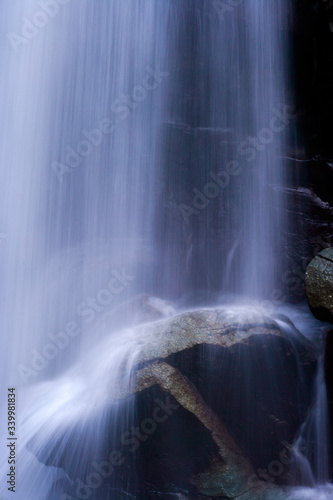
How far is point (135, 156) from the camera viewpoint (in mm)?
9008

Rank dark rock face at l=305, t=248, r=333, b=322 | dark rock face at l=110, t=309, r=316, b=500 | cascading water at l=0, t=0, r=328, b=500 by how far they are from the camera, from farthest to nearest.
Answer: cascading water at l=0, t=0, r=328, b=500
dark rock face at l=305, t=248, r=333, b=322
dark rock face at l=110, t=309, r=316, b=500

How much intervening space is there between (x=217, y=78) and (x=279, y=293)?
574 cm

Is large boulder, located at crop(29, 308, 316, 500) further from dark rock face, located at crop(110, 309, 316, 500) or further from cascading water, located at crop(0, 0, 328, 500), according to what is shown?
cascading water, located at crop(0, 0, 328, 500)

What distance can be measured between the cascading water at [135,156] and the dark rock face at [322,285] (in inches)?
94.0

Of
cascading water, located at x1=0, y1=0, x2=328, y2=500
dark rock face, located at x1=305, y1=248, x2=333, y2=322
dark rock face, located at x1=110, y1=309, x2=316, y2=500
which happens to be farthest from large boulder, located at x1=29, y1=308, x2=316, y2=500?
cascading water, located at x1=0, y1=0, x2=328, y2=500

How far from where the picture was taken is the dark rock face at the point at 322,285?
5066 mm

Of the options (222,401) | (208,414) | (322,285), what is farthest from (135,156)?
(208,414)

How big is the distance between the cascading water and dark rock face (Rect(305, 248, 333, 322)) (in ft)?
7.83

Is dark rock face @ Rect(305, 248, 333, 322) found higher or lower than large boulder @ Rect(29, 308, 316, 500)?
higher

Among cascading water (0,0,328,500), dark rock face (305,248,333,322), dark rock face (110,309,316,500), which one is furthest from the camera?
cascading water (0,0,328,500)

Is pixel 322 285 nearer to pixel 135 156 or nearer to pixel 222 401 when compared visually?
pixel 222 401

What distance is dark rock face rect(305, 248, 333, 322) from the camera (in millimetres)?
5066

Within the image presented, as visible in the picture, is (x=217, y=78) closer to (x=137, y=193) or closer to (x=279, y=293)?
(x=137, y=193)

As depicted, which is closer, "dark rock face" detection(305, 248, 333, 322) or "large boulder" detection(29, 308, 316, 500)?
"large boulder" detection(29, 308, 316, 500)
